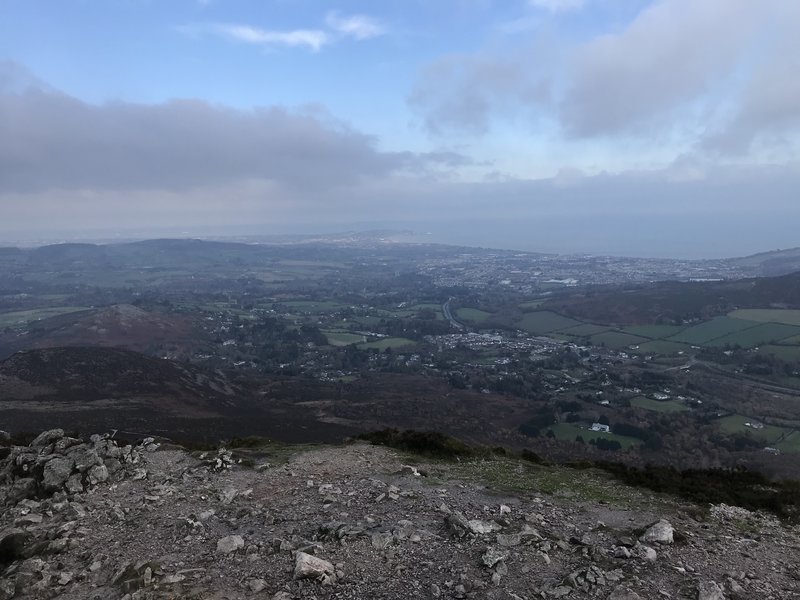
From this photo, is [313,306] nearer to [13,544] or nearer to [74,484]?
[74,484]

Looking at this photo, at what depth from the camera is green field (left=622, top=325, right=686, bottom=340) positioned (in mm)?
63594

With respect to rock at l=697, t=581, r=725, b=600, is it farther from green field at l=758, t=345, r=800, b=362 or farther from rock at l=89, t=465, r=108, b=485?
green field at l=758, t=345, r=800, b=362

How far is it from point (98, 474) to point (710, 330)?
66025 millimetres

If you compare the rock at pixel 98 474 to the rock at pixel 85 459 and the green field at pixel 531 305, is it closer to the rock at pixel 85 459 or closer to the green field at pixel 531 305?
the rock at pixel 85 459

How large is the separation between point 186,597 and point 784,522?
466 inches

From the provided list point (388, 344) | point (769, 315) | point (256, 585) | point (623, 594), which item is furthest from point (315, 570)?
point (769, 315)

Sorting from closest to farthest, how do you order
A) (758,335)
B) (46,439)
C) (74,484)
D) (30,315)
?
1. (74,484)
2. (46,439)
3. (758,335)
4. (30,315)

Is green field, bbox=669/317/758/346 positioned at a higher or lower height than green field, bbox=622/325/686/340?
higher

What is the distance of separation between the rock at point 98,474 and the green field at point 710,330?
197 ft

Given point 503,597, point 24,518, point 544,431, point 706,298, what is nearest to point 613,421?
point 544,431

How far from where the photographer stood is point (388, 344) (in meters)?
68.9

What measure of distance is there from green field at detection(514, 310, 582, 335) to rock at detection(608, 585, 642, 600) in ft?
217

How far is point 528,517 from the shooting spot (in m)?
10.5

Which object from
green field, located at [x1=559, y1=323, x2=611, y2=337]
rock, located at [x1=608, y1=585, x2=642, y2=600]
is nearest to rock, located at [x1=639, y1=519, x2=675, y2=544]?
rock, located at [x1=608, y1=585, x2=642, y2=600]
